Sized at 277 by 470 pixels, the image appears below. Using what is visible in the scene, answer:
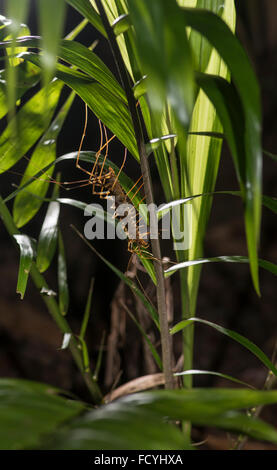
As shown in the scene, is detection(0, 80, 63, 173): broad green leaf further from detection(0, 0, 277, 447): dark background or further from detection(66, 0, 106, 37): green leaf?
detection(0, 0, 277, 447): dark background

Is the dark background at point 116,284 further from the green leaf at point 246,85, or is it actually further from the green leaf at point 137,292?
the green leaf at point 246,85

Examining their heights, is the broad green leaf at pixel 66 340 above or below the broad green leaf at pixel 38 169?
below

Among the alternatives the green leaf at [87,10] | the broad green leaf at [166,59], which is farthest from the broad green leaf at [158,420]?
the green leaf at [87,10]

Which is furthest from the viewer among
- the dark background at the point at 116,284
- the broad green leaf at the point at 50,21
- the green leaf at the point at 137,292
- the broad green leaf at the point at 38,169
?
the dark background at the point at 116,284

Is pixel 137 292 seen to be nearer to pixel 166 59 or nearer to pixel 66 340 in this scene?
pixel 66 340

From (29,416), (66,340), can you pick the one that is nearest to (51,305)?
(66,340)

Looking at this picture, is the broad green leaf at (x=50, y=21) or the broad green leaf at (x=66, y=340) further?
the broad green leaf at (x=66, y=340)

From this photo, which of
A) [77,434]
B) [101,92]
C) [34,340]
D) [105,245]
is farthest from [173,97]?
[34,340]
